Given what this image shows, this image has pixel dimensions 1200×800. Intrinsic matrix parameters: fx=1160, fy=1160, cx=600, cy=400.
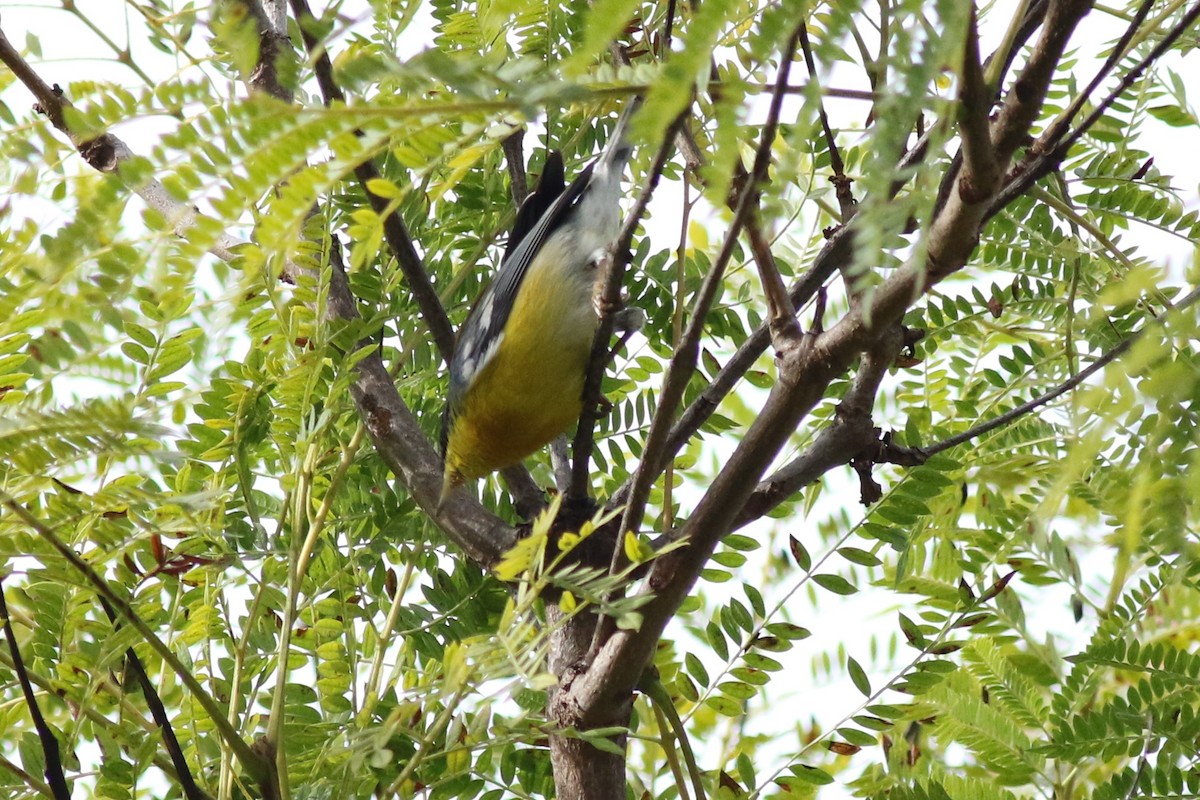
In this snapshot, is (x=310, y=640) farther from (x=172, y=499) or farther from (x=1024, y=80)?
(x=1024, y=80)

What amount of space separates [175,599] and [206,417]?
0.81 ft

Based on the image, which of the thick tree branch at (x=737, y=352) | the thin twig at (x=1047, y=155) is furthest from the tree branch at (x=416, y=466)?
the thin twig at (x=1047, y=155)

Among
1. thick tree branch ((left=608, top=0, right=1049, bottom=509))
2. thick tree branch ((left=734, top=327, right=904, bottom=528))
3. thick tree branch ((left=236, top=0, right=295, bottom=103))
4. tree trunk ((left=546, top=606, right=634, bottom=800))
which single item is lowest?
tree trunk ((left=546, top=606, right=634, bottom=800))

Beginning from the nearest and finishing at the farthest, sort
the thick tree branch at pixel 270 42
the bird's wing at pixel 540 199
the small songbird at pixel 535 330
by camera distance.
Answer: the thick tree branch at pixel 270 42, the bird's wing at pixel 540 199, the small songbird at pixel 535 330

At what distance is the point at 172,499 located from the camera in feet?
3.05

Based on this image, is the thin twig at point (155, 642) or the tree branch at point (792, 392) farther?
the thin twig at point (155, 642)

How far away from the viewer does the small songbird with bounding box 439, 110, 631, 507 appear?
2.19 metres

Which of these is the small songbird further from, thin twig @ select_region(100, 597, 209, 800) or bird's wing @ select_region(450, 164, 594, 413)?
thin twig @ select_region(100, 597, 209, 800)

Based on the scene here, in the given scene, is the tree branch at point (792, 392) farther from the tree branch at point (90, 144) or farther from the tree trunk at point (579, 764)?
the tree branch at point (90, 144)

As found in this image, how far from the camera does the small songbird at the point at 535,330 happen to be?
7.18 feet

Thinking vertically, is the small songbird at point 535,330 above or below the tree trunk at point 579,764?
above

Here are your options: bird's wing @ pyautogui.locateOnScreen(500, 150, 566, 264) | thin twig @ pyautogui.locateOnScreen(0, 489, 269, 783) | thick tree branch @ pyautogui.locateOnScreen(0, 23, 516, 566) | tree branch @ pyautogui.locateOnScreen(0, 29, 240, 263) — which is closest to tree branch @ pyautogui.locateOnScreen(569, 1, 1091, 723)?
thick tree branch @ pyautogui.locateOnScreen(0, 23, 516, 566)

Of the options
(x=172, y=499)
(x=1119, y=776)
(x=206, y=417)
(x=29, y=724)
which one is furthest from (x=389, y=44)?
(x=1119, y=776)

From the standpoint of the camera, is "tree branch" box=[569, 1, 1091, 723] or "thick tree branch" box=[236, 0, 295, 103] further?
"thick tree branch" box=[236, 0, 295, 103]
